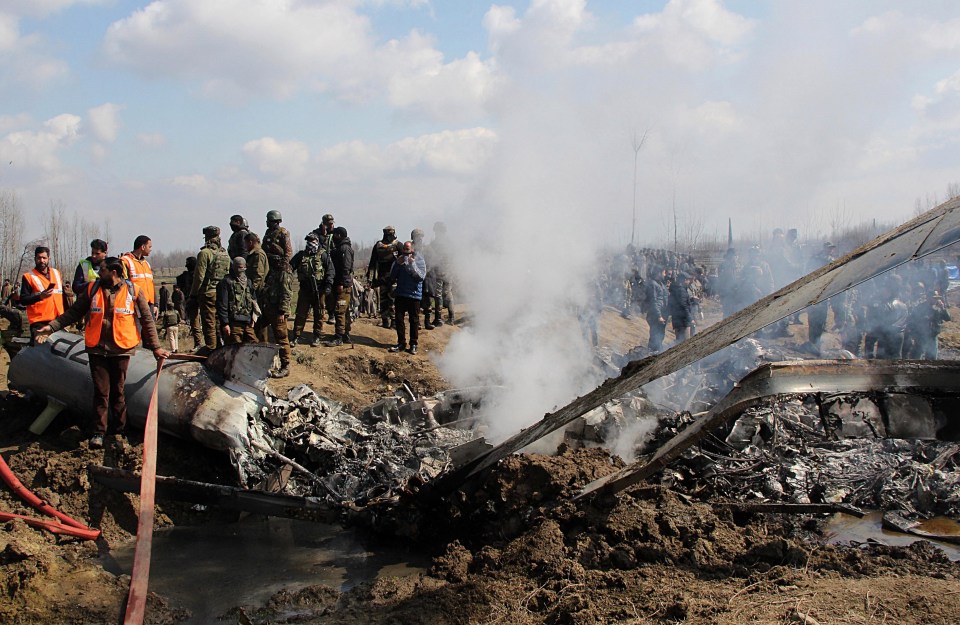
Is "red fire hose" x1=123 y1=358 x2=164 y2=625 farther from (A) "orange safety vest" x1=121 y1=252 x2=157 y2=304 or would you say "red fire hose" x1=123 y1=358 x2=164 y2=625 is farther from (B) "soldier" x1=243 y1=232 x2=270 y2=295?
(B) "soldier" x1=243 y1=232 x2=270 y2=295

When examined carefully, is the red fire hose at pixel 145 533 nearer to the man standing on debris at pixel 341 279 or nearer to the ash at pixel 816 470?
the ash at pixel 816 470

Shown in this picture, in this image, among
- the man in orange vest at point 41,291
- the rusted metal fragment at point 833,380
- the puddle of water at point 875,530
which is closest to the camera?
the rusted metal fragment at point 833,380

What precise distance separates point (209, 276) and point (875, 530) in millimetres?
9160

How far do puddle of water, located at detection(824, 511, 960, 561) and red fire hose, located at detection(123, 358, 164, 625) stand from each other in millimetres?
5038

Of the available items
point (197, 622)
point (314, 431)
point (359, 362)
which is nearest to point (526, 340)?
point (359, 362)

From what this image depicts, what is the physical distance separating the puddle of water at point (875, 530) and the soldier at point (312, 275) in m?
8.46

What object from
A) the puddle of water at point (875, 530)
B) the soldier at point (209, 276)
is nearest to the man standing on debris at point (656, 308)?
the puddle of water at point (875, 530)

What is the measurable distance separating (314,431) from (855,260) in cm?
529

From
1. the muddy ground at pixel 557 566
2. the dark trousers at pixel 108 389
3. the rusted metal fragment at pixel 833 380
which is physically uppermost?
the rusted metal fragment at pixel 833 380

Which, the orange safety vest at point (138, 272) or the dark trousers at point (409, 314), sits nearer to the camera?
the orange safety vest at point (138, 272)

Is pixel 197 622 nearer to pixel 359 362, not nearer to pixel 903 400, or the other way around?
pixel 903 400

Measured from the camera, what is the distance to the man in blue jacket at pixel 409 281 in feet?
37.7

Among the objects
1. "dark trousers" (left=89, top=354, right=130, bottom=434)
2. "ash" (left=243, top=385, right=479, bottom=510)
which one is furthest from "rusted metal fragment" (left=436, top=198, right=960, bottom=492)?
"dark trousers" (left=89, top=354, right=130, bottom=434)

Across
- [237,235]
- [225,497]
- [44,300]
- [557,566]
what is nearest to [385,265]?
[237,235]
